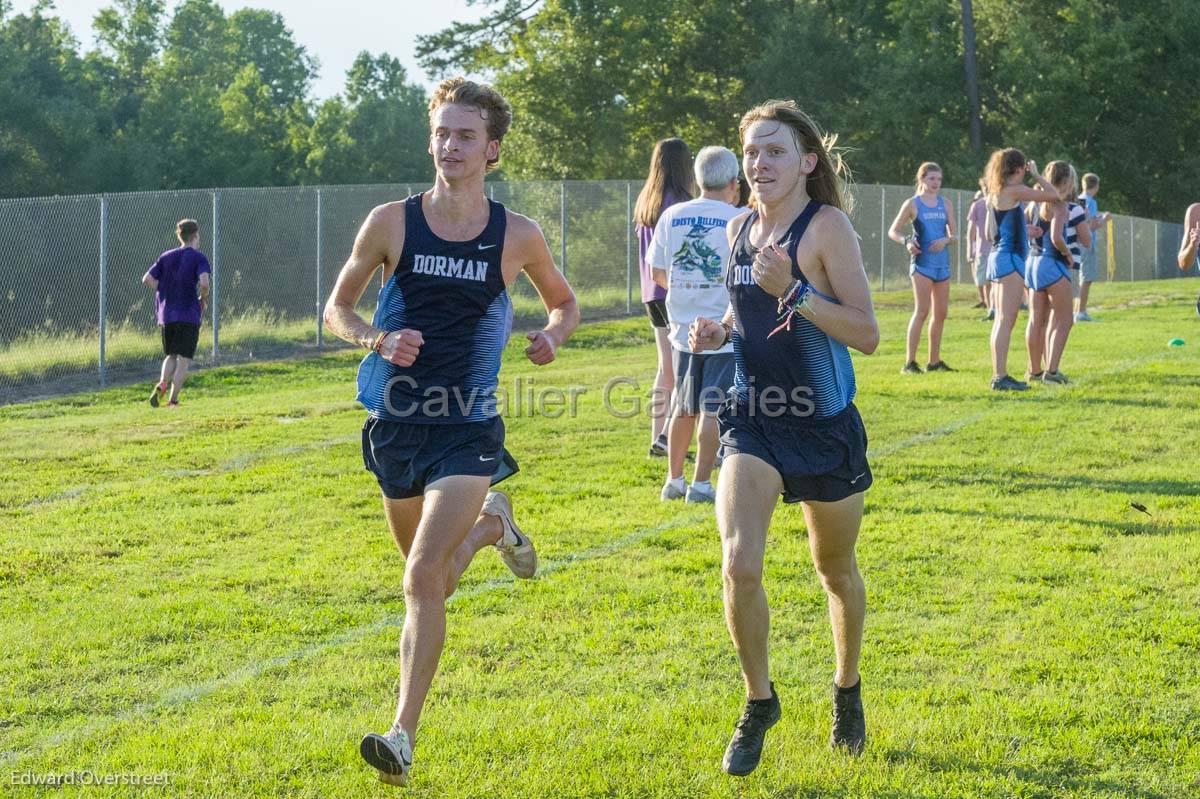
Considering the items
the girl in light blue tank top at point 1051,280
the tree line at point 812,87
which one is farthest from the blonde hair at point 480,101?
the tree line at point 812,87

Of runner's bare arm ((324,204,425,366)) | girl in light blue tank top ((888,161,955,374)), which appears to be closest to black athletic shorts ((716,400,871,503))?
runner's bare arm ((324,204,425,366))

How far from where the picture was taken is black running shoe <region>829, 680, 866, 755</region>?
4551mm

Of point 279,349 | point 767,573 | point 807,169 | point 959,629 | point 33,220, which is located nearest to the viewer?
point 807,169

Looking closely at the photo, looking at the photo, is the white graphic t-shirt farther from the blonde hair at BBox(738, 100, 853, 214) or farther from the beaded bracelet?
the beaded bracelet

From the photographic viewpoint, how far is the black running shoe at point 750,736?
170 inches

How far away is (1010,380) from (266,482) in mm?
7079

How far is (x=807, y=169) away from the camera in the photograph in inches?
181

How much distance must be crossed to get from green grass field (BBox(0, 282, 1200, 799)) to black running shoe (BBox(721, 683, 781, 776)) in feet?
0.17

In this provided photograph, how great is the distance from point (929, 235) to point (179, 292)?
7684 millimetres

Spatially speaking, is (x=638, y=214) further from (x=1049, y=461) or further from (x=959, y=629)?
(x=959, y=629)

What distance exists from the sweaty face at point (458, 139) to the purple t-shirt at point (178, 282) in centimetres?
1073

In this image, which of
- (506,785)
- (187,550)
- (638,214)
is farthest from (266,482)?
(506,785)

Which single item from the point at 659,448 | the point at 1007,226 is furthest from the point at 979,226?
the point at 659,448

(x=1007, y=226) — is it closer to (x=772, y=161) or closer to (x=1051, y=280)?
(x=1051, y=280)
